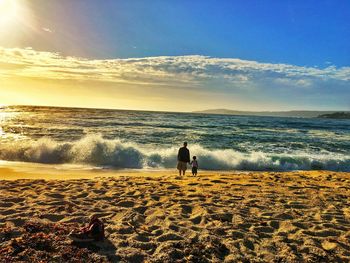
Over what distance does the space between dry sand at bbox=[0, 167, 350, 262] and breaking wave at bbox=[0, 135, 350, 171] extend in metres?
8.59

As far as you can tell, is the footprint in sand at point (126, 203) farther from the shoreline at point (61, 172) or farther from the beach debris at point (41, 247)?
the shoreline at point (61, 172)

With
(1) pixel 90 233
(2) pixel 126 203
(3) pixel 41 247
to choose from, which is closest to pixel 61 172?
(2) pixel 126 203

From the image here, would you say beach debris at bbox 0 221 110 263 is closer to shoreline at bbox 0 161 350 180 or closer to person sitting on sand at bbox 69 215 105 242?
person sitting on sand at bbox 69 215 105 242

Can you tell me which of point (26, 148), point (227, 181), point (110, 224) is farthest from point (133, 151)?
point (110, 224)

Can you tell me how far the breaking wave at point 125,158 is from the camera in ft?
63.1

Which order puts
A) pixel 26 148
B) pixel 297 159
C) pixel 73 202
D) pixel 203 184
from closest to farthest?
pixel 73 202 < pixel 203 184 < pixel 26 148 < pixel 297 159

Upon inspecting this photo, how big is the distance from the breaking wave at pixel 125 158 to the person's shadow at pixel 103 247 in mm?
12766

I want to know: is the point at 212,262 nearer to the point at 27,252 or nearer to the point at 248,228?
the point at 248,228

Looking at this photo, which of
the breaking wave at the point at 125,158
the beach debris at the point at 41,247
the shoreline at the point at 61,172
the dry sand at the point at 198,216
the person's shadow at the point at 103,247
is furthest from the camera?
the breaking wave at the point at 125,158

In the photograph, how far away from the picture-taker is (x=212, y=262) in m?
5.24

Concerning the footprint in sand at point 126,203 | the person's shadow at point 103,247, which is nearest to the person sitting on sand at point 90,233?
the person's shadow at point 103,247

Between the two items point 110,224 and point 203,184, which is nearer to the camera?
point 110,224

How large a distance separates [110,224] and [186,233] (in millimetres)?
1413

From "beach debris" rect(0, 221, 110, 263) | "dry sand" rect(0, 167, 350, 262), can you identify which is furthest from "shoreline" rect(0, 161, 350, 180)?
"beach debris" rect(0, 221, 110, 263)
